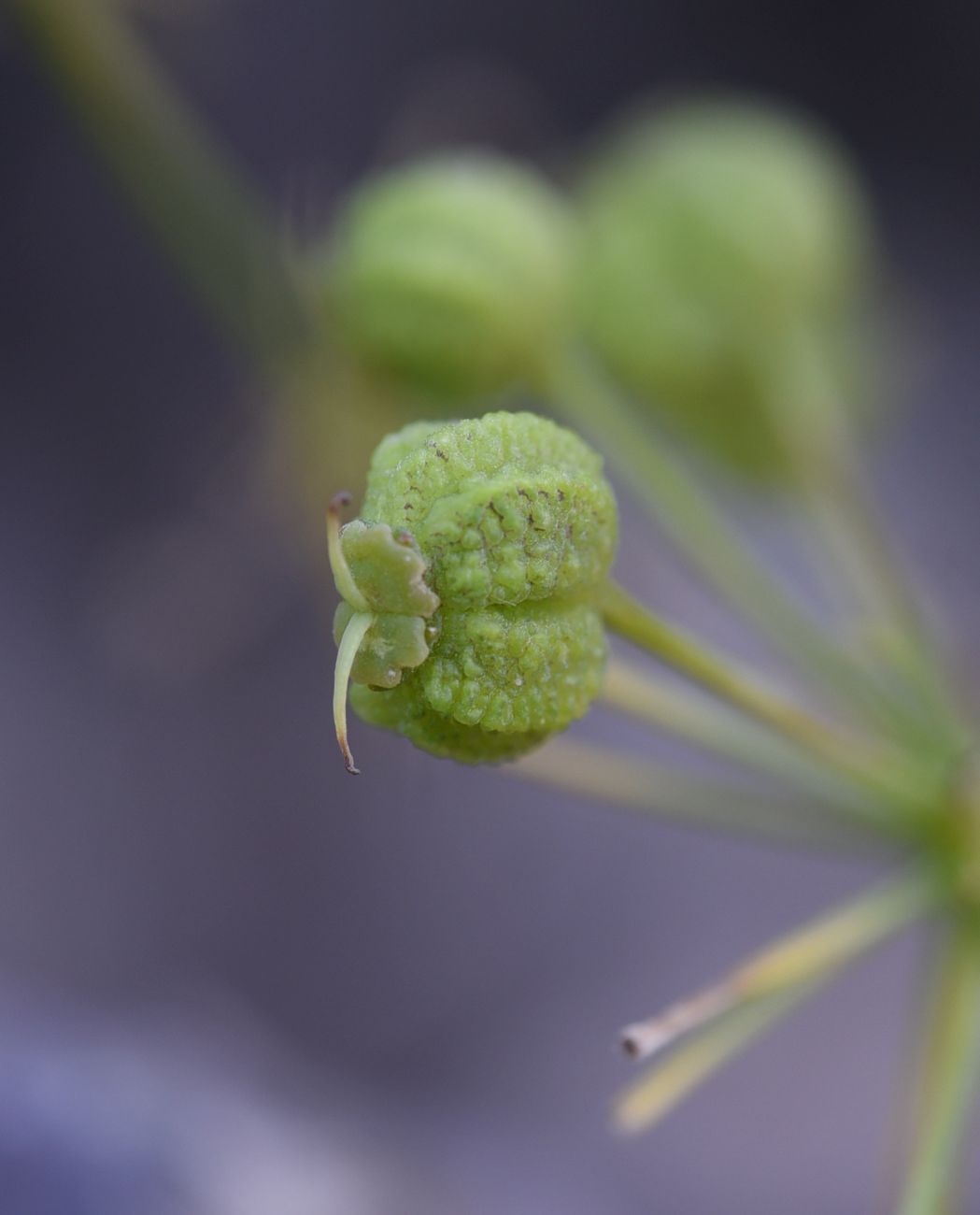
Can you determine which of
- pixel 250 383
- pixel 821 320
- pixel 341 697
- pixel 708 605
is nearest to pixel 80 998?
pixel 250 383

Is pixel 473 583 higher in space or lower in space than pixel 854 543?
lower

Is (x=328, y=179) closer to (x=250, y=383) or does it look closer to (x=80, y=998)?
(x=250, y=383)

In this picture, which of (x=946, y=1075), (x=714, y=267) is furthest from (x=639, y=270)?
(x=946, y=1075)

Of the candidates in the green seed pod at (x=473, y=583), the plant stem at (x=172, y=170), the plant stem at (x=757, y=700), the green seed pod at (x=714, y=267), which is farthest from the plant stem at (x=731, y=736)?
the plant stem at (x=172, y=170)

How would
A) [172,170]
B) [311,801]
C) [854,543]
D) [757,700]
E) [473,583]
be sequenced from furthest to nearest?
[311,801] < [172,170] < [854,543] < [757,700] < [473,583]

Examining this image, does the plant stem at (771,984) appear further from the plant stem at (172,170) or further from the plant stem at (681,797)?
the plant stem at (172,170)

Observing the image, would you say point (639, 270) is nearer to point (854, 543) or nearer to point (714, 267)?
point (714, 267)
